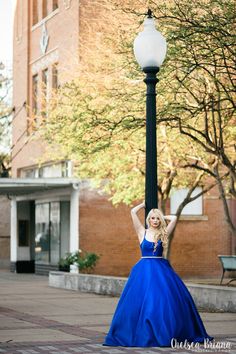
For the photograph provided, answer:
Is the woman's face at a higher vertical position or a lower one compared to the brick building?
lower

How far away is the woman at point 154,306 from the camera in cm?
1158

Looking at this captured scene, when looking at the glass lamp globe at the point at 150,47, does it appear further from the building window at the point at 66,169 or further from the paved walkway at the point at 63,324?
the building window at the point at 66,169

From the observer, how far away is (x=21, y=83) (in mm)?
41000

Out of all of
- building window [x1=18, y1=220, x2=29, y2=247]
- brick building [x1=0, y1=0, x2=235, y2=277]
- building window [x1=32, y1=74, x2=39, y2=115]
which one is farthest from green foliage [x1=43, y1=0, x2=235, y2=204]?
building window [x1=18, y1=220, x2=29, y2=247]

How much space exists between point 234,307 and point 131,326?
6.72 m

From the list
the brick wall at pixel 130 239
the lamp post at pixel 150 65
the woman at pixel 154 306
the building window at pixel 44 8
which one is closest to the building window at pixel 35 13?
the building window at pixel 44 8

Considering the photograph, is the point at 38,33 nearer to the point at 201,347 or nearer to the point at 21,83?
the point at 21,83

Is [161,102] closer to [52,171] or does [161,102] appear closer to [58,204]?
[58,204]

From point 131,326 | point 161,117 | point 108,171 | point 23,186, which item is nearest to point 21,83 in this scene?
point 23,186

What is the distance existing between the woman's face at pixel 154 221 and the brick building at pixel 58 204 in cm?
2009

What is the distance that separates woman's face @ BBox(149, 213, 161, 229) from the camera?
11812 mm

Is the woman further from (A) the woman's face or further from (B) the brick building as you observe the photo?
(B) the brick building

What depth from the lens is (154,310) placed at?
11.6 meters

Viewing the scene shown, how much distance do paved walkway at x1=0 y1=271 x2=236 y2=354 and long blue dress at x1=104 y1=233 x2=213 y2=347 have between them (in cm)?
23
